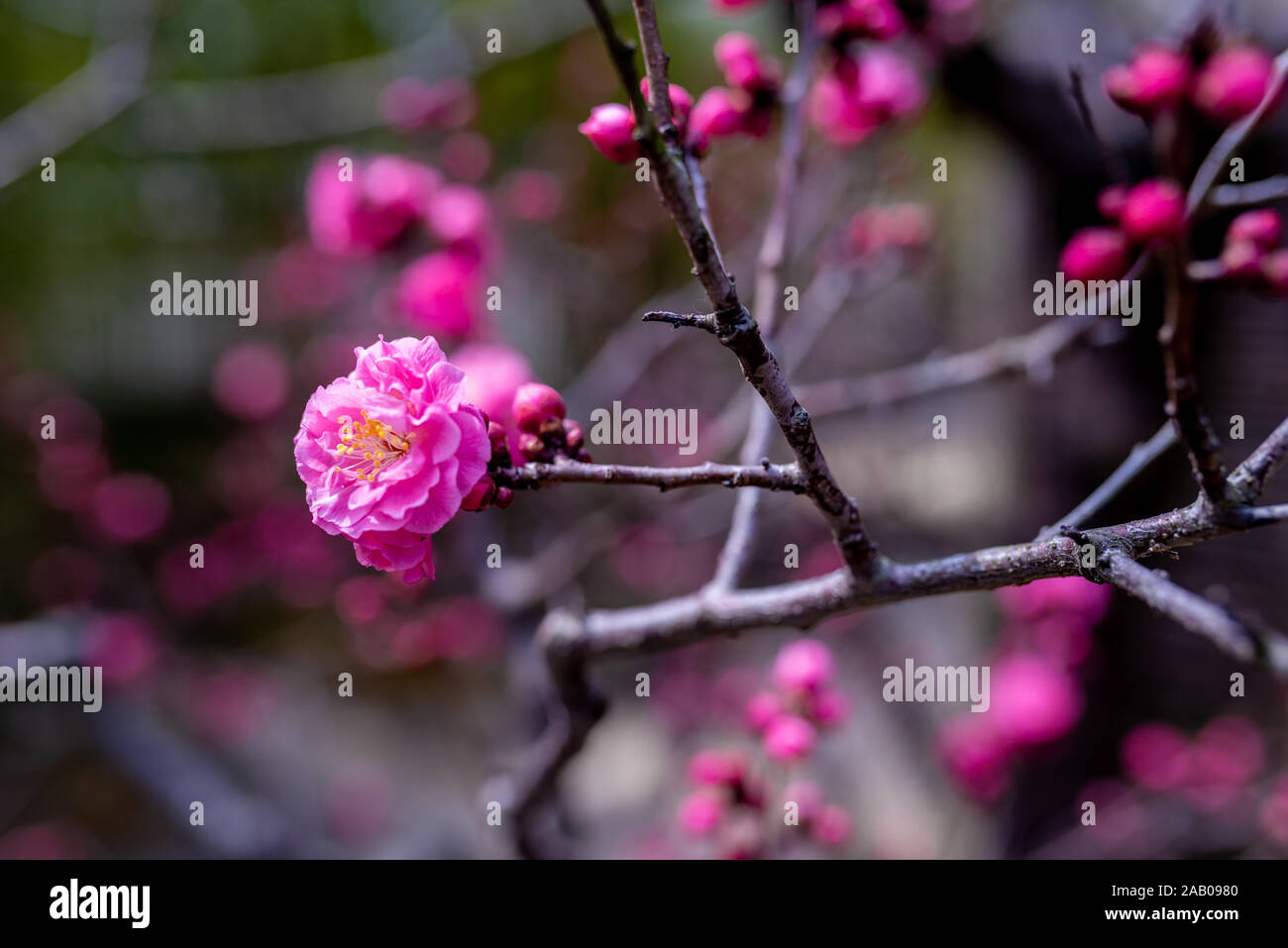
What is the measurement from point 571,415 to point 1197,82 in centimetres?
151

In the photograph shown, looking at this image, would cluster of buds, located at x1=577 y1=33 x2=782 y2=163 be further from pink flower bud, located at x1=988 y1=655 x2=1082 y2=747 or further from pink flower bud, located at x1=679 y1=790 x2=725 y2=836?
pink flower bud, located at x1=988 y1=655 x2=1082 y2=747

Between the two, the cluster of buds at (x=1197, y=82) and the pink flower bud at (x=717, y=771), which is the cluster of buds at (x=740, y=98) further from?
the pink flower bud at (x=717, y=771)

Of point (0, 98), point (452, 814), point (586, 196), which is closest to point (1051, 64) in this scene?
point (586, 196)

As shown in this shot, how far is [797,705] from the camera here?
4.20 ft

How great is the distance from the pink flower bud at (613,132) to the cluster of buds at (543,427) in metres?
0.28

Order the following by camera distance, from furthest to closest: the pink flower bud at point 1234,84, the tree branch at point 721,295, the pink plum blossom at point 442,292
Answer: the pink plum blossom at point 442,292, the pink flower bud at point 1234,84, the tree branch at point 721,295

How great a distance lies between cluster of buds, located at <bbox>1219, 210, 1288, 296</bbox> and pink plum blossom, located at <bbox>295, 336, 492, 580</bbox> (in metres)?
0.88

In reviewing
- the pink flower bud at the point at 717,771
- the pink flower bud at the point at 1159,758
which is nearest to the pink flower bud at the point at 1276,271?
the pink flower bud at the point at 717,771

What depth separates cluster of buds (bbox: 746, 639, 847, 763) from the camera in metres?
1.24

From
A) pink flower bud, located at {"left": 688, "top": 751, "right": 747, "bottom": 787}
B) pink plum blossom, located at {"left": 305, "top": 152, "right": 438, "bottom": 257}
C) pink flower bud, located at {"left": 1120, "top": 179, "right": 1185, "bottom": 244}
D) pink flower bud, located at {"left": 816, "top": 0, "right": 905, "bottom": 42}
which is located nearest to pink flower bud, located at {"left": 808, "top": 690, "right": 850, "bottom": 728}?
pink flower bud, located at {"left": 688, "top": 751, "right": 747, "bottom": 787}

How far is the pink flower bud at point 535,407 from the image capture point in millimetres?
712

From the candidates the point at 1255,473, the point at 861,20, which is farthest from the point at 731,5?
the point at 1255,473
